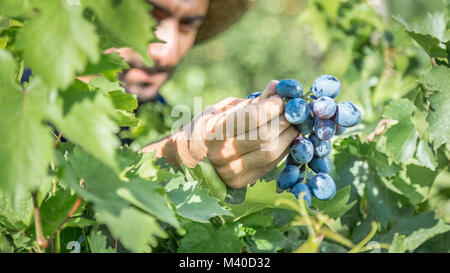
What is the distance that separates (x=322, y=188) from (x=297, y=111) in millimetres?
131

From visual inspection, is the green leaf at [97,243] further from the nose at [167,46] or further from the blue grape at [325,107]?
the nose at [167,46]

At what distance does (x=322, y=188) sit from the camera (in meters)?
0.70

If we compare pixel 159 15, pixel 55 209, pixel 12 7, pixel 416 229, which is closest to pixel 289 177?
pixel 416 229

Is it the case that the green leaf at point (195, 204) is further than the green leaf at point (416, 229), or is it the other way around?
the green leaf at point (416, 229)

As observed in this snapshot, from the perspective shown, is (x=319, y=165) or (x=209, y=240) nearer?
(x=209, y=240)

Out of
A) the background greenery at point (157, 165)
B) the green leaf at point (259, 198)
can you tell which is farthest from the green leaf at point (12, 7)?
the green leaf at point (259, 198)

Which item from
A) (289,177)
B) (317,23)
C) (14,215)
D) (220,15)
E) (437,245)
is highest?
(14,215)

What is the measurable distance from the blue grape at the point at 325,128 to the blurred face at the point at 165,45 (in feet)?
3.36

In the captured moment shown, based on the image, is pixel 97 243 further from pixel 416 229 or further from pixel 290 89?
pixel 416 229

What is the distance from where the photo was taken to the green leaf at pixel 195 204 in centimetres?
53

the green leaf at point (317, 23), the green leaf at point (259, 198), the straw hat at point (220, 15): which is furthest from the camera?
the straw hat at point (220, 15)

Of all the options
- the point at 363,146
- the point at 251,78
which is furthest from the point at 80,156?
the point at 251,78

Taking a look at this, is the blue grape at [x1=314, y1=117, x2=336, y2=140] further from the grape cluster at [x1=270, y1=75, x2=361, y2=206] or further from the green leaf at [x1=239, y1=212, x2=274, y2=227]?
the green leaf at [x1=239, y1=212, x2=274, y2=227]
